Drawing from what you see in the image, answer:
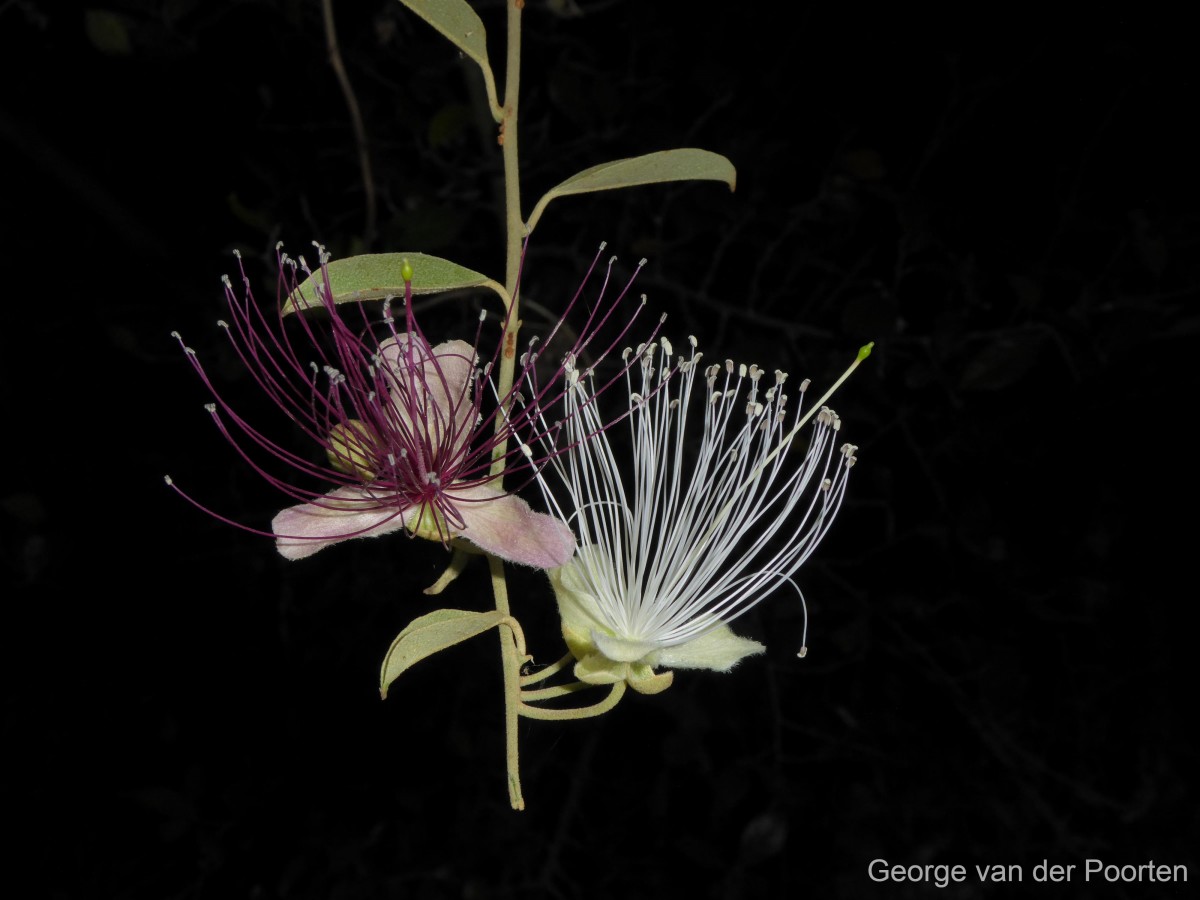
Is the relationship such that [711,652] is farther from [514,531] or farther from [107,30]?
[107,30]

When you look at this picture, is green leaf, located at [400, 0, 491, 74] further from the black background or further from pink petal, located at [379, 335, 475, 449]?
the black background

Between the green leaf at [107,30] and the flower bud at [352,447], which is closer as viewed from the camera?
the flower bud at [352,447]

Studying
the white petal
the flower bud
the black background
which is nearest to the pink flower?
the flower bud

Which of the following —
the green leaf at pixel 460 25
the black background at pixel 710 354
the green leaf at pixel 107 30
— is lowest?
the black background at pixel 710 354

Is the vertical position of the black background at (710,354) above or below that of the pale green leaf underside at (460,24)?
below

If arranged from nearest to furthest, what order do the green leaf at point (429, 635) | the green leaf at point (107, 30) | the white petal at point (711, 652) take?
1. the green leaf at point (429, 635)
2. the white petal at point (711, 652)
3. the green leaf at point (107, 30)

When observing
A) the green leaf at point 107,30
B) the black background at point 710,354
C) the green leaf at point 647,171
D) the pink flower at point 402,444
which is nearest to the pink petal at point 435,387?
the pink flower at point 402,444

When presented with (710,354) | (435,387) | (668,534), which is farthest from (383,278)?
(710,354)

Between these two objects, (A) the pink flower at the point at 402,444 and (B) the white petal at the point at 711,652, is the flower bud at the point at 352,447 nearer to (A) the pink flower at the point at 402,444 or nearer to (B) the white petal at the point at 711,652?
(A) the pink flower at the point at 402,444

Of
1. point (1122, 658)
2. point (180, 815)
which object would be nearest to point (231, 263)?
point (180, 815)
